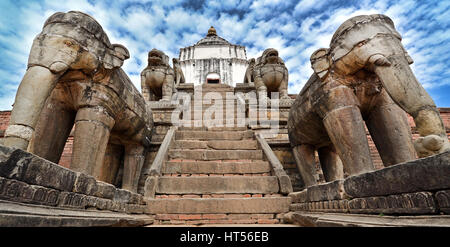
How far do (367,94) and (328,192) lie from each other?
1.25 metres

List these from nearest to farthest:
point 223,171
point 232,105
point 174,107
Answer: point 223,171 < point 174,107 < point 232,105

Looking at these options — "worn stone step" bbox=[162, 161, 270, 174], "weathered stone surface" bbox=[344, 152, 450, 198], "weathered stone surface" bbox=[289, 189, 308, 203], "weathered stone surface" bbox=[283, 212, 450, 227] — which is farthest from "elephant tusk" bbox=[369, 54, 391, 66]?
"worn stone step" bbox=[162, 161, 270, 174]

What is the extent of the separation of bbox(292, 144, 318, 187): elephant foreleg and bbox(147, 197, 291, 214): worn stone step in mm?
1043

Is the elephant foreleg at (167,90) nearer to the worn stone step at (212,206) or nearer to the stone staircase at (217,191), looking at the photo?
the stone staircase at (217,191)

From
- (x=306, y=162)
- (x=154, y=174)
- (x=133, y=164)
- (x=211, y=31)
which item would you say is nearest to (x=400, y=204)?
(x=306, y=162)

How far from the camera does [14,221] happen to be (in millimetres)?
1023

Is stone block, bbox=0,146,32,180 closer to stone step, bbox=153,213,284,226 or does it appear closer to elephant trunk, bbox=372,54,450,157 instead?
stone step, bbox=153,213,284,226

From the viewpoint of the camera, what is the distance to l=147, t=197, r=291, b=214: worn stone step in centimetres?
278

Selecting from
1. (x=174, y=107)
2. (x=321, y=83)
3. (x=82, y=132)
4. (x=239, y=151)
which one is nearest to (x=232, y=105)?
(x=174, y=107)

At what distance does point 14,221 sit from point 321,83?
295 centimetres

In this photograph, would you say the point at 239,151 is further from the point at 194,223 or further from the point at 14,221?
the point at 14,221

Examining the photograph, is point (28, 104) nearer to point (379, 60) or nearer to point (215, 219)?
point (215, 219)

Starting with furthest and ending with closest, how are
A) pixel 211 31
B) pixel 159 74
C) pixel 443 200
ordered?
pixel 211 31, pixel 159 74, pixel 443 200

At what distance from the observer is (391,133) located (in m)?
2.31
